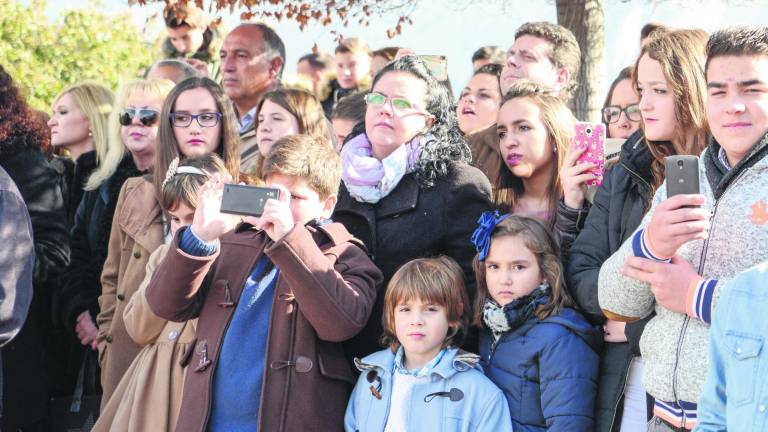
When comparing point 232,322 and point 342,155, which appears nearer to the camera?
point 232,322

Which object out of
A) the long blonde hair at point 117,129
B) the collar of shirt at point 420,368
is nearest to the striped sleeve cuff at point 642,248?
the collar of shirt at point 420,368

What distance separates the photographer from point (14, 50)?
1475 centimetres

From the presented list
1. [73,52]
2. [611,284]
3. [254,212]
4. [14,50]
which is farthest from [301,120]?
[73,52]

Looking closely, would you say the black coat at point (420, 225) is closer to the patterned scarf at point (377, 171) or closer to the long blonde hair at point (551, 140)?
the patterned scarf at point (377, 171)

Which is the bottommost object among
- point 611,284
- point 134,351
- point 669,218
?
point 134,351

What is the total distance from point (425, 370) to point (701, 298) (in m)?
1.23

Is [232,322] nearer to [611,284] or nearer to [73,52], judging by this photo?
[611,284]

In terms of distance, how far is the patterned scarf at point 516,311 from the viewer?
13.2 feet

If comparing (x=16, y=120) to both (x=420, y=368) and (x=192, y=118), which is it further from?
(x=420, y=368)

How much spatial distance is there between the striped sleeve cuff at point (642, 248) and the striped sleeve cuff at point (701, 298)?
124 millimetres

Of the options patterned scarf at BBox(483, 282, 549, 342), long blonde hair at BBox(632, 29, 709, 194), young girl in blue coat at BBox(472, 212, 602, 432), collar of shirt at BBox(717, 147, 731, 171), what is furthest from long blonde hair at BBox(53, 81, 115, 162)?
collar of shirt at BBox(717, 147, 731, 171)

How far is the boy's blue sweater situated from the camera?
4.08 metres

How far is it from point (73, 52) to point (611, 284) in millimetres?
14172

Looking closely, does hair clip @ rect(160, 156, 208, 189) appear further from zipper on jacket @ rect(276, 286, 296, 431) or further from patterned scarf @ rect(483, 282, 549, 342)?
patterned scarf @ rect(483, 282, 549, 342)
